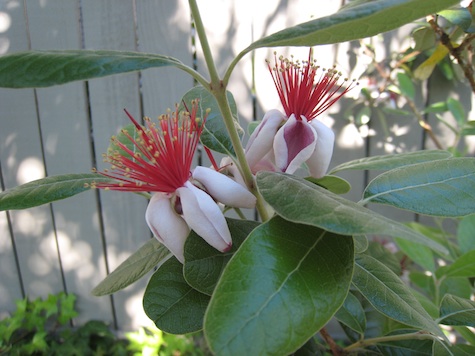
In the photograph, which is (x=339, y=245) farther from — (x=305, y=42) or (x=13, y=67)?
(x=13, y=67)

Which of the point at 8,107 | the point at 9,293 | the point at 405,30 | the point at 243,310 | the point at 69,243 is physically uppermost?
the point at 405,30

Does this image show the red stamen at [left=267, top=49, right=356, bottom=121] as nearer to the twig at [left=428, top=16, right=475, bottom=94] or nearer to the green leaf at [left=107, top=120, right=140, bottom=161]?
the green leaf at [left=107, top=120, right=140, bottom=161]

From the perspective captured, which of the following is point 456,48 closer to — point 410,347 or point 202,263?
point 410,347

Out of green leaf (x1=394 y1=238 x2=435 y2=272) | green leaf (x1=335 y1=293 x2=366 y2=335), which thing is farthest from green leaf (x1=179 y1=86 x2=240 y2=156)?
green leaf (x1=394 y1=238 x2=435 y2=272)

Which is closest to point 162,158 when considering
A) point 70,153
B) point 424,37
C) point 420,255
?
point 420,255

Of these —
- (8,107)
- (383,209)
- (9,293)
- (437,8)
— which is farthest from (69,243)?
(437,8)

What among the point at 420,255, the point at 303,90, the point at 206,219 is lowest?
the point at 420,255

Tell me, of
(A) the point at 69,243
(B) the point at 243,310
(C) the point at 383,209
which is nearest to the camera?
(B) the point at 243,310
